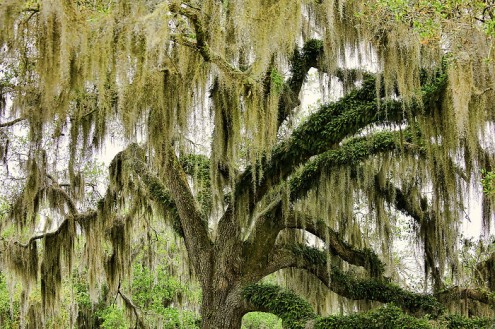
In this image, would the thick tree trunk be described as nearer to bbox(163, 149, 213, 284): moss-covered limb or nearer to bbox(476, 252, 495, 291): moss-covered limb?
bbox(163, 149, 213, 284): moss-covered limb

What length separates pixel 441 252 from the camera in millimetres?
10336

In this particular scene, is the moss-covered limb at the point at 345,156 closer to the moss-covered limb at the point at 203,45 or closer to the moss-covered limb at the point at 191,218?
the moss-covered limb at the point at 191,218

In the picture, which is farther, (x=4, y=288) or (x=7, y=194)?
(x=4, y=288)

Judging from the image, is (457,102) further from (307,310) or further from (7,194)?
(7,194)

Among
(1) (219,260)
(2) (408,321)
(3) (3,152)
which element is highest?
(3) (3,152)

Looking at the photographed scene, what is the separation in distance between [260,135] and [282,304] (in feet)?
8.17

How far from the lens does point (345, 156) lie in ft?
29.6

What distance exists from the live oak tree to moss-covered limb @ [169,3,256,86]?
22 millimetres

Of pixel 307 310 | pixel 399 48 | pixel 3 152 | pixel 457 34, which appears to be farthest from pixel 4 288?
pixel 457 34

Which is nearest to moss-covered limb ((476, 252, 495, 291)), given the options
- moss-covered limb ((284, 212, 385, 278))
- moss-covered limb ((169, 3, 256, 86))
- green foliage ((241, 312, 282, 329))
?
moss-covered limb ((284, 212, 385, 278))

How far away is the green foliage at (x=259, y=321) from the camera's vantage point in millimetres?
18406

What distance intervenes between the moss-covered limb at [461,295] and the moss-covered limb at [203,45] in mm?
5060

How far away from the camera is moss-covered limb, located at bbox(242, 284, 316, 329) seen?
8.57 metres

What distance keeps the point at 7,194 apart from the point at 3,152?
7.72 ft
